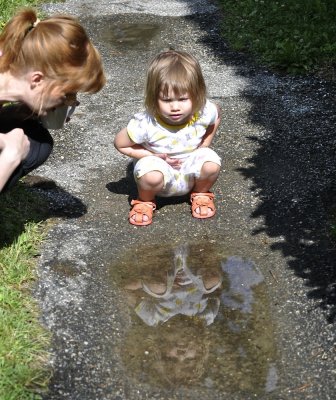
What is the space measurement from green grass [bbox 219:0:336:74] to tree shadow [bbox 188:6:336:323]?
0.60 ft

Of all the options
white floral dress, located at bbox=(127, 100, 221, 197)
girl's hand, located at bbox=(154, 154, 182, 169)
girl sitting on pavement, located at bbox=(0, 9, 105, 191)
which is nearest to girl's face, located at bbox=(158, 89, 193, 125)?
white floral dress, located at bbox=(127, 100, 221, 197)

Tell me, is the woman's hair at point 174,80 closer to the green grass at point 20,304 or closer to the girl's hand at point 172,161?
the girl's hand at point 172,161

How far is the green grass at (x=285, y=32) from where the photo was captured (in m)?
6.92

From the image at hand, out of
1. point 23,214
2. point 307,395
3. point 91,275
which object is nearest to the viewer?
point 307,395

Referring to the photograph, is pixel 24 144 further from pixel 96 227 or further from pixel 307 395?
pixel 307 395

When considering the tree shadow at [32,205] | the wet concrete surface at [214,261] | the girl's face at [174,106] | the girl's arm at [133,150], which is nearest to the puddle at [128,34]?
the wet concrete surface at [214,261]

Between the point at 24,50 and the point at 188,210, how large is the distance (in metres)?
1.49

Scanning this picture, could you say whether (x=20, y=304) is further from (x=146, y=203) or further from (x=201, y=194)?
(x=201, y=194)

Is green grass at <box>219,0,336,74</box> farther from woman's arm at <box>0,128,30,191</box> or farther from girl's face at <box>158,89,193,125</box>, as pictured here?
woman's arm at <box>0,128,30,191</box>

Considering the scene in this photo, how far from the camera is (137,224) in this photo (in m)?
4.70

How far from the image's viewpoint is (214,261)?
436 centimetres

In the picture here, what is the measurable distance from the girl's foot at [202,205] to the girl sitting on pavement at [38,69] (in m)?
1.04

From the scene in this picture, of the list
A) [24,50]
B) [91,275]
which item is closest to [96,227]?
[91,275]

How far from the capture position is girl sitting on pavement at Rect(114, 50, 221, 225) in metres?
4.64
